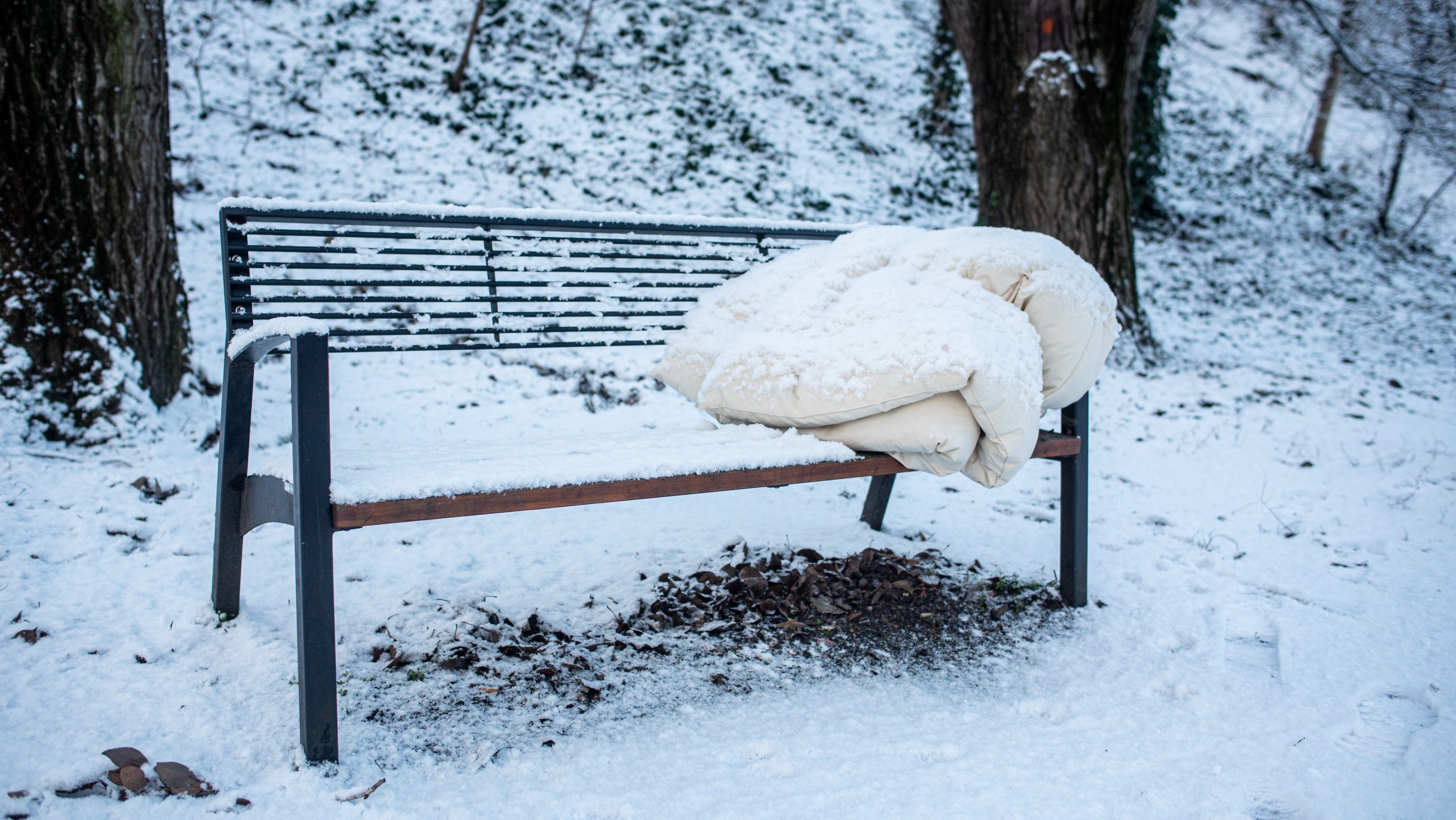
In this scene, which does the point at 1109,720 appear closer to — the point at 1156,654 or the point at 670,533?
the point at 1156,654

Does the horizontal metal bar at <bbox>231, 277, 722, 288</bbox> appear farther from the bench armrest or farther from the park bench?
the bench armrest

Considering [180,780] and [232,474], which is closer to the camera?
[180,780]

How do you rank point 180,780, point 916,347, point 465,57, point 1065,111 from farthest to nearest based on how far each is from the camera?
1. point 465,57
2. point 1065,111
3. point 916,347
4. point 180,780

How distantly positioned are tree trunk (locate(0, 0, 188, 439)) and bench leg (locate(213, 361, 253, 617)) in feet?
5.23

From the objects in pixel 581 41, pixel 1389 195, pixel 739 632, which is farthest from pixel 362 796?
pixel 1389 195

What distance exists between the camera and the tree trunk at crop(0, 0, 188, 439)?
305 cm

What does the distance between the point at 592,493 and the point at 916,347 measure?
2.56 feet

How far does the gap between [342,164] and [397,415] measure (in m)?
3.07

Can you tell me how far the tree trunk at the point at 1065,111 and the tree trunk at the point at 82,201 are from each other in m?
4.42

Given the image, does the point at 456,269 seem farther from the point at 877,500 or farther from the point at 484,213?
the point at 877,500

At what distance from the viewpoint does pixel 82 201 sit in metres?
3.17

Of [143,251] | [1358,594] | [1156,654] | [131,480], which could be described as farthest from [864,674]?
[143,251]

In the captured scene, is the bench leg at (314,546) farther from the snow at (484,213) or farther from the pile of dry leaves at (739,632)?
the snow at (484,213)

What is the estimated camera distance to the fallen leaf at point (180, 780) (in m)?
1.46
